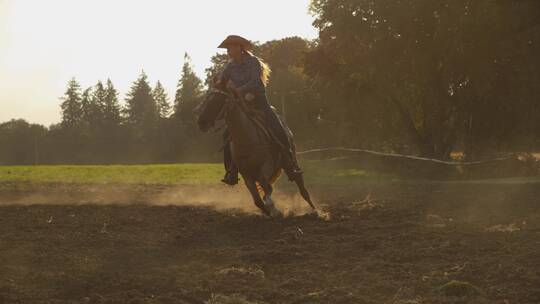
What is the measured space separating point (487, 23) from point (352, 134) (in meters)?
10.5

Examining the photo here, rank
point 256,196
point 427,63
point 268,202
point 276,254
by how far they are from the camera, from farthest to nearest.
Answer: point 427,63, point 256,196, point 268,202, point 276,254

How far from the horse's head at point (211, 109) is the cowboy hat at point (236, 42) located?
1.25 metres

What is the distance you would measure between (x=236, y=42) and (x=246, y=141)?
182cm

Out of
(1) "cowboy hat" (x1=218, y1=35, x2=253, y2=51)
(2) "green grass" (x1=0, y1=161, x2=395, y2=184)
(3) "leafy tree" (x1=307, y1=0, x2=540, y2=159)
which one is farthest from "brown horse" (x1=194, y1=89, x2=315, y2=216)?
(3) "leafy tree" (x1=307, y1=0, x2=540, y2=159)

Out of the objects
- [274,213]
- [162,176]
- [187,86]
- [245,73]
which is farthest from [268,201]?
[187,86]

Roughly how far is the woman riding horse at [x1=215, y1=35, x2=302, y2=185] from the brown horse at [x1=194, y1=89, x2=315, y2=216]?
230 millimetres

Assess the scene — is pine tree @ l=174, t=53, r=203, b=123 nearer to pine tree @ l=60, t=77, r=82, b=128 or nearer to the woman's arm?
pine tree @ l=60, t=77, r=82, b=128

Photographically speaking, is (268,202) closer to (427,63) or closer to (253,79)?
(253,79)

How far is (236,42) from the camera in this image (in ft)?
39.1

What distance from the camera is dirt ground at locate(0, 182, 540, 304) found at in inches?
233

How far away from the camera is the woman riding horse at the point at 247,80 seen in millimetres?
11766

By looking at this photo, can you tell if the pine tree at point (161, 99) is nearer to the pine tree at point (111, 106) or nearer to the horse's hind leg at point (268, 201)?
the pine tree at point (111, 106)

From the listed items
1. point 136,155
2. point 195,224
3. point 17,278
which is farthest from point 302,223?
point 136,155

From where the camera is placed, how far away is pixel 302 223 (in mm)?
11383
